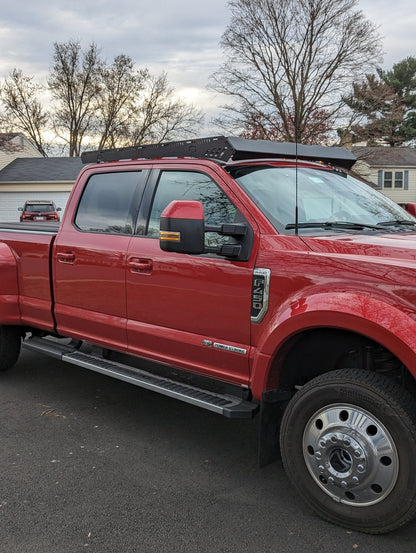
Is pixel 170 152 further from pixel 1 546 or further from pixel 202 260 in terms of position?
pixel 1 546

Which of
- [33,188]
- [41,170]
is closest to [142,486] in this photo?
[33,188]

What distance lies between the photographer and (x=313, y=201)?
3857 mm

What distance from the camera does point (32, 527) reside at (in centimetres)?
312

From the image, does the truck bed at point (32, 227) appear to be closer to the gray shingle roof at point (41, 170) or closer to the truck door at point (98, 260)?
the truck door at point (98, 260)

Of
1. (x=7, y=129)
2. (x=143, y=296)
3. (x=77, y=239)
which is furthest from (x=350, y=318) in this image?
(x=7, y=129)

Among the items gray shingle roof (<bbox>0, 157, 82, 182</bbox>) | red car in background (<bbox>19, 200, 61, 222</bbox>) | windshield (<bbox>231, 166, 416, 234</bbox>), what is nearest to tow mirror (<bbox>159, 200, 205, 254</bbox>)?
windshield (<bbox>231, 166, 416, 234</bbox>)

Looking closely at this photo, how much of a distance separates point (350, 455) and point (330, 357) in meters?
0.60

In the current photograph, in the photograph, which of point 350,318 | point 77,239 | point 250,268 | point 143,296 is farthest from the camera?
point 77,239

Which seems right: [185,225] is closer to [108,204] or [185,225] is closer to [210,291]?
[210,291]

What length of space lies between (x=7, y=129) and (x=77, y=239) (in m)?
46.9

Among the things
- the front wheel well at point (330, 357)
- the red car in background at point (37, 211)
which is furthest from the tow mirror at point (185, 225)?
the red car in background at point (37, 211)

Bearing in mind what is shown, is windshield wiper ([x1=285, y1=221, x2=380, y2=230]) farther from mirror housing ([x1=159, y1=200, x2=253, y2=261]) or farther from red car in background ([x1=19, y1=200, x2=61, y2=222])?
red car in background ([x1=19, y1=200, x2=61, y2=222])

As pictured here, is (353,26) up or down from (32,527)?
up

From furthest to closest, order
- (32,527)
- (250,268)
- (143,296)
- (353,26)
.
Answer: (353,26)
(143,296)
(250,268)
(32,527)
